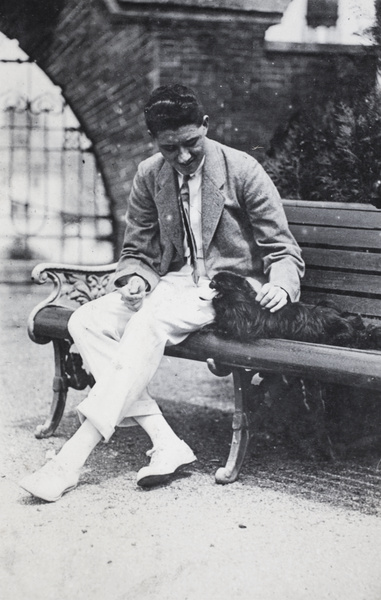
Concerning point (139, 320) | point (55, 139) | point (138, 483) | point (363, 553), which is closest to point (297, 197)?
point (139, 320)

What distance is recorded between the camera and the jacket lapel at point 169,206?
419 centimetres

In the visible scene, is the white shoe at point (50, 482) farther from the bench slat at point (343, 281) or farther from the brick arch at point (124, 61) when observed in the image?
the brick arch at point (124, 61)

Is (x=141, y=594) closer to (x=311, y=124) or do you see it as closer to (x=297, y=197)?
(x=297, y=197)

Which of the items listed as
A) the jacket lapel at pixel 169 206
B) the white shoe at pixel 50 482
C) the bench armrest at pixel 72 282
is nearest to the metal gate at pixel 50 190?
the bench armrest at pixel 72 282

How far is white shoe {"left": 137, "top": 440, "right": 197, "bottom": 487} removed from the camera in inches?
150

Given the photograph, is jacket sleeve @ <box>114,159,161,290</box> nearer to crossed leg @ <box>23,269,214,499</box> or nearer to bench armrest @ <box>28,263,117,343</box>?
crossed leg @ <box>23,269,214,499</box>

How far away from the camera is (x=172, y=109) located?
382 cm

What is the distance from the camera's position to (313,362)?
364cm

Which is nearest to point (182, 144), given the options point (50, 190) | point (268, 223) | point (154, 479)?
point (268, 223)

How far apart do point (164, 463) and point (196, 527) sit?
488 millimetres

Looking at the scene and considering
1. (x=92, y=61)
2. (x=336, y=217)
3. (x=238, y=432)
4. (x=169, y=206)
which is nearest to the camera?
(x=238, y=432)

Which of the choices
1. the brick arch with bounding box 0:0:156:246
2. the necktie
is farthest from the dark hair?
the brick arch with bounding box 0:0:156:246

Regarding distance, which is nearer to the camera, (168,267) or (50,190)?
(168,267)

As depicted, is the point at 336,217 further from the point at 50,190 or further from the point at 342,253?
the point at 50,190
